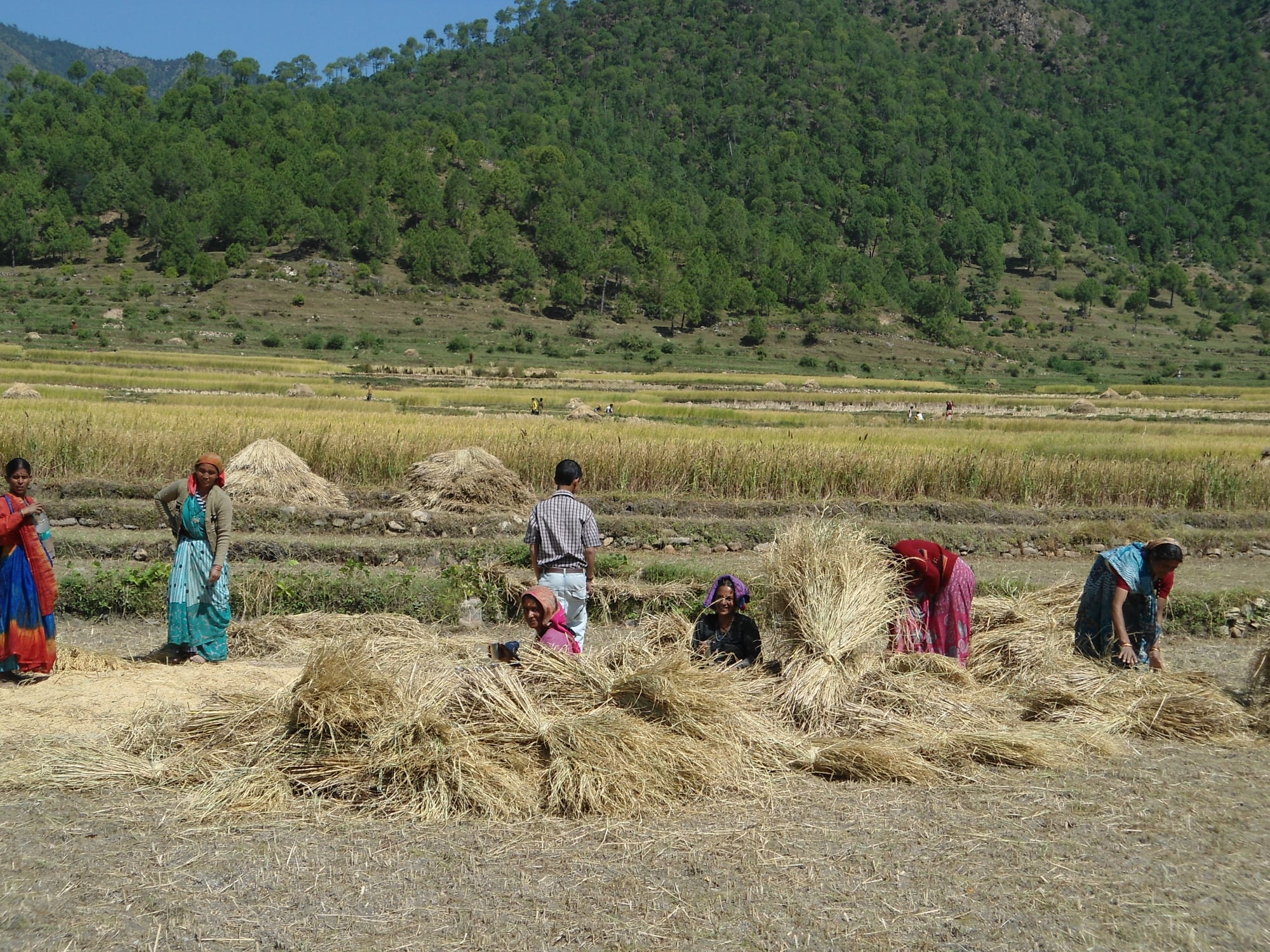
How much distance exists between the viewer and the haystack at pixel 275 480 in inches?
586

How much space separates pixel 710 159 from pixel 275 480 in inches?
5709

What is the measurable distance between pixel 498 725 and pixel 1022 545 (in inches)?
436

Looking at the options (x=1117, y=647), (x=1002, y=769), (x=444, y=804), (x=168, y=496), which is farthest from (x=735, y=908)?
(x=168, y=496)

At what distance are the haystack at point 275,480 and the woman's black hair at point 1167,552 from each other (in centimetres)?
1100

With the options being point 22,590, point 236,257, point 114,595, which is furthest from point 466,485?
point 236,257

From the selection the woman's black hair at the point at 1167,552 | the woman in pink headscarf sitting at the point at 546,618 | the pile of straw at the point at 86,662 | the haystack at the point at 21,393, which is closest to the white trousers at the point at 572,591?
the woman in pink headscarf sitting at the point at 546,618

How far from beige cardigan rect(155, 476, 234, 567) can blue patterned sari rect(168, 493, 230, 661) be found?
0.15 ft

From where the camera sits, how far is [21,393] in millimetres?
25016

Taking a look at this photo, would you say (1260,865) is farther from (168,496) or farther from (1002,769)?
(168,496)

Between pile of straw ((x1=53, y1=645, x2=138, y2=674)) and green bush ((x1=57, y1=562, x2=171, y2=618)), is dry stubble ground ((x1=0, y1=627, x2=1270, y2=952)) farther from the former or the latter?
green bush ((x1=57, y1=562, x2=171, y2=618))

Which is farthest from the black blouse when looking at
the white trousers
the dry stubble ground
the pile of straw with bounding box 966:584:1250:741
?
the pile of straw with bounding box 966:584:1250:741

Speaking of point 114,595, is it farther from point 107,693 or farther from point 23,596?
point 107,693

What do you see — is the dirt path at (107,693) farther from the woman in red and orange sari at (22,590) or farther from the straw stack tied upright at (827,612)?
the straw stack tied upright at (827,612)

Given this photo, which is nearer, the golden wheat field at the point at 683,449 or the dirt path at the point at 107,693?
the dirt path at the point at 107,693
